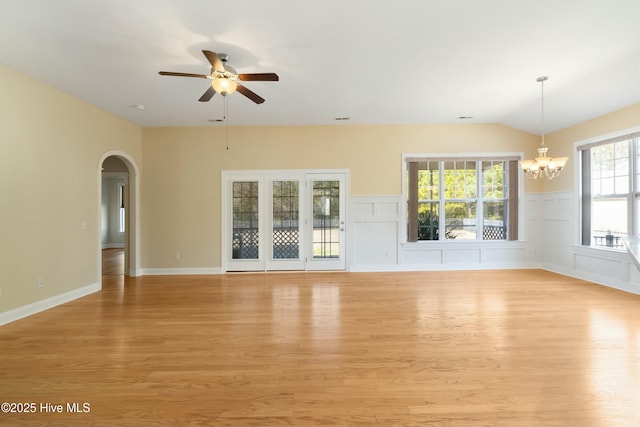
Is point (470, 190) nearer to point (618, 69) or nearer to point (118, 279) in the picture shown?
point (618, 69)

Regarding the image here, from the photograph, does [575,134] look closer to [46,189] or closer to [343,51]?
[343,51]

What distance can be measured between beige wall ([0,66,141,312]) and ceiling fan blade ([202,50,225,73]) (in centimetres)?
267

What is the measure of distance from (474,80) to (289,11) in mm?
2772

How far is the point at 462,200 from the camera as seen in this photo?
21.2ft

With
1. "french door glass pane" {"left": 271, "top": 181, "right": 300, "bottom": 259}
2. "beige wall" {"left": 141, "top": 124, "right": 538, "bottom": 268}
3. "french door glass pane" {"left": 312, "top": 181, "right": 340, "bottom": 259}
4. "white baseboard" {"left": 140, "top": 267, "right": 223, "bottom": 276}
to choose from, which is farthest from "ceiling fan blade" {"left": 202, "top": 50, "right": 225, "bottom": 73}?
"white baseboard" {"left": 140, "top": 267, "right": 223, "bottom": 276}

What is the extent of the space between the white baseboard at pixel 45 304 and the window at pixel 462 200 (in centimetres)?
587

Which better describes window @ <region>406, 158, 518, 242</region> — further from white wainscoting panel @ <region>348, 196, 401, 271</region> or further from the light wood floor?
the light wood floor

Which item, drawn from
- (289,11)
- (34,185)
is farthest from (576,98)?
(34,185)

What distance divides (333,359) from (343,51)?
311 cm

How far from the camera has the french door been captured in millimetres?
6324

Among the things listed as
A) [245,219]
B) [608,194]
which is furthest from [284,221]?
[608,194]

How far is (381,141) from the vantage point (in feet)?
20.7

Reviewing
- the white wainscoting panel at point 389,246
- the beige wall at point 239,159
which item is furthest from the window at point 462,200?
the beige wall at point 239,159

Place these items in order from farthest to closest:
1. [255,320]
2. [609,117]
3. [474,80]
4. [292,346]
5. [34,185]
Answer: [609,117]
[474,80]
[34,185]
[255,320]
[292,346]
